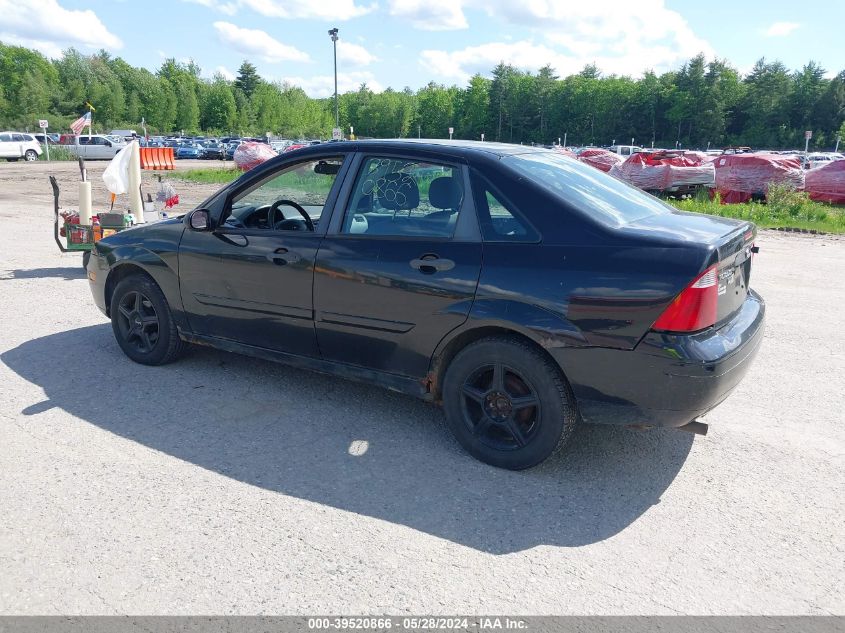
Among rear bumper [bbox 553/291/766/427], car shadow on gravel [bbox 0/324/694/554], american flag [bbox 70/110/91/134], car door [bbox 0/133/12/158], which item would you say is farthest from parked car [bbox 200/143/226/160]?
rear bumper [bbox 553/291/766/427]

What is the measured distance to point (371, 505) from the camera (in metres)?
3.41

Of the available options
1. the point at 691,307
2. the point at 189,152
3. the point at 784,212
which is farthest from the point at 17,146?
the point at 691,307

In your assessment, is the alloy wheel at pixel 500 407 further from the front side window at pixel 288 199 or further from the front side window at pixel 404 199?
the front side window at pixel 288 199

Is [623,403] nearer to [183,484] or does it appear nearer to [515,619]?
[515,619]

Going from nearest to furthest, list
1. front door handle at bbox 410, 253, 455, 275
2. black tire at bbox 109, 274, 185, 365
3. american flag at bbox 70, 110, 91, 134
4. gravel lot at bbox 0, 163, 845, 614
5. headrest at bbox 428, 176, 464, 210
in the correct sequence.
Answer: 1. gravel lot at bbox 0, 163, 845, 614
2. front door handle at bbox 410, 253, 455, 275
3. headrest at bbox 428, 176, 464, 210
4. black tire at bbox 109, 274, 185, 365
5. american flag at bbox 70, 110, 91, 134

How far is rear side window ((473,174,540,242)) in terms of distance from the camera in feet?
12.0

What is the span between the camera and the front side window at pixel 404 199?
3941mm

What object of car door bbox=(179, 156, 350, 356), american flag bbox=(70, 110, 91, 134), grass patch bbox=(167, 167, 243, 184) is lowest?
grass patch bbox=(167, 167, 243, 184)

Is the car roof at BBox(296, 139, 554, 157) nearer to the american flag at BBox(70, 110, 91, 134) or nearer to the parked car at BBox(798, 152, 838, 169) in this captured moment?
the american flag at BBox(70, 110, 91, 134)

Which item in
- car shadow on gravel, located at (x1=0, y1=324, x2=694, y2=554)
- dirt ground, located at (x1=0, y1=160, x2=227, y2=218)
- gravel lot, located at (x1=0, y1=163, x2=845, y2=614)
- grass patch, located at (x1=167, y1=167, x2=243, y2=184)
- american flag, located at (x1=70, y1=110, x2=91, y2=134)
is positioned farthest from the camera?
grass patch, located at (x1=167, y1=167, x2=243, y2=184)

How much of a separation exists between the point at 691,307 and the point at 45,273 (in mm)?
8750

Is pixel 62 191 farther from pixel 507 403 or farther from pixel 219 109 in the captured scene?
pixel 219 109

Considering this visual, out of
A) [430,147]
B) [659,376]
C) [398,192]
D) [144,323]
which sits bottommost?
[144,323]

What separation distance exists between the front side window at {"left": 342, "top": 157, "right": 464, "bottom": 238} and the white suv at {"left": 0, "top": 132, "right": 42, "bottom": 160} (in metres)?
48.1
